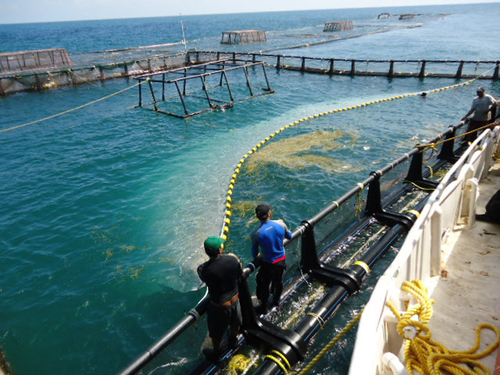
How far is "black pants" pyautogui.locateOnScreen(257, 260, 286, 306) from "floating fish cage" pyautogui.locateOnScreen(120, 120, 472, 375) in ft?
0.83

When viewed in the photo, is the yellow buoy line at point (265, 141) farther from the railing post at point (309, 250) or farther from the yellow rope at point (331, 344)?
the yellow rope at point (331, 344)

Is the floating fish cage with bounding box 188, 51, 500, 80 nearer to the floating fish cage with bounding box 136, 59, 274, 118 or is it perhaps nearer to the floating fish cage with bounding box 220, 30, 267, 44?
the floating fish cage with bounding box 136, 59, 274, 118

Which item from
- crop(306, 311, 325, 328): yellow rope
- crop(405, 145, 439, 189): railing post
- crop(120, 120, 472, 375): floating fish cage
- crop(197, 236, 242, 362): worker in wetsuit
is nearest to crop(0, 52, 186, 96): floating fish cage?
crop(405, 145, 439, 189): railing post

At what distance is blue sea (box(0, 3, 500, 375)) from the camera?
7.59 meters

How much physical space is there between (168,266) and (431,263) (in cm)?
666

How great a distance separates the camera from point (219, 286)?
176 inches

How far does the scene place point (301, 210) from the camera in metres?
11.2

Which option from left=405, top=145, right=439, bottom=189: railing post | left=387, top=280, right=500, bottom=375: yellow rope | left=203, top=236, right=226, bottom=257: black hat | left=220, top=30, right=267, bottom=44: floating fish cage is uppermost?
left=220, top=30, right=267, bottom=44: floating fish cage

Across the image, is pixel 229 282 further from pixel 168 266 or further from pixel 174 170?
pixel 174 170

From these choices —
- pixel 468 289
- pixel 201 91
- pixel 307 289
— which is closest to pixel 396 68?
pixel 201 91

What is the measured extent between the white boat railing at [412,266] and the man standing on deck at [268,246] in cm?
190

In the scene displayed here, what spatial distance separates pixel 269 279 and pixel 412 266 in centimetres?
225

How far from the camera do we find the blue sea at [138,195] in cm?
759

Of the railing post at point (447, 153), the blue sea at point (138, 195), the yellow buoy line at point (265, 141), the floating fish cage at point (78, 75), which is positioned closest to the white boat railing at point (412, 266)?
the blue sea at point (138, 195)
